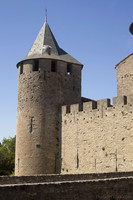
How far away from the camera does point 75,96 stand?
64.7 ft

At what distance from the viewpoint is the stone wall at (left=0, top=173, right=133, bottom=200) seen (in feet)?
19.0

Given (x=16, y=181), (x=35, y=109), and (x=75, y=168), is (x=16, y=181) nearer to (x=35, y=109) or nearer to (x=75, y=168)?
(x=75, y=168)

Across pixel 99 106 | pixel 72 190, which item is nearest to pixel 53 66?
pixel 99 106

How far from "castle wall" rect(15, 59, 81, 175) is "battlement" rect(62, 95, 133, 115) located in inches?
39.2

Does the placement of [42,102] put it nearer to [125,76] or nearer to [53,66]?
[53,66]

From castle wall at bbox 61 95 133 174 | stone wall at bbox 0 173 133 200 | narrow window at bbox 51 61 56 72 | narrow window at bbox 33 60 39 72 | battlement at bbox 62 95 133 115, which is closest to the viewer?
stone wall at bbox 0 173 133 200

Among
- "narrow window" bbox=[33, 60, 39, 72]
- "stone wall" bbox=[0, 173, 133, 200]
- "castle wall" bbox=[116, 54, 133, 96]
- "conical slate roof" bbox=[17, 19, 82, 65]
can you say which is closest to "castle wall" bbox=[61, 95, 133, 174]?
"castle wall" bbox=[116, 54, 133, 96]

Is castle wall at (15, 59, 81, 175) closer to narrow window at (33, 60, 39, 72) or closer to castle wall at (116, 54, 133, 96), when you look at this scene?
narrow window at (33, 60, 39, 72)

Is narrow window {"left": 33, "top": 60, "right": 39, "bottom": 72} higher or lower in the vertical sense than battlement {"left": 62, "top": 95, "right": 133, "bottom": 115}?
higher

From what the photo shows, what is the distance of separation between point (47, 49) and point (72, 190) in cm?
1417

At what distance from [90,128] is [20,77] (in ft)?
20.0

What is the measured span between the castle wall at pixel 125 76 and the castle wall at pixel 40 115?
10.0ft

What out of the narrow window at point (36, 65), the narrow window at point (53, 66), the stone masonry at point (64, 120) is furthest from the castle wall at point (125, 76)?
the narrow window at point (36, 65)

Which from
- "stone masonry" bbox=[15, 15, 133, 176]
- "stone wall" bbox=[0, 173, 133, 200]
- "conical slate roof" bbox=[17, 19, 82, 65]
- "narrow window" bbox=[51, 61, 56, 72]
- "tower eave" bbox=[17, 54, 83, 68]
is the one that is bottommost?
"stone wall" bbox=[0, 173, 133, 200]
